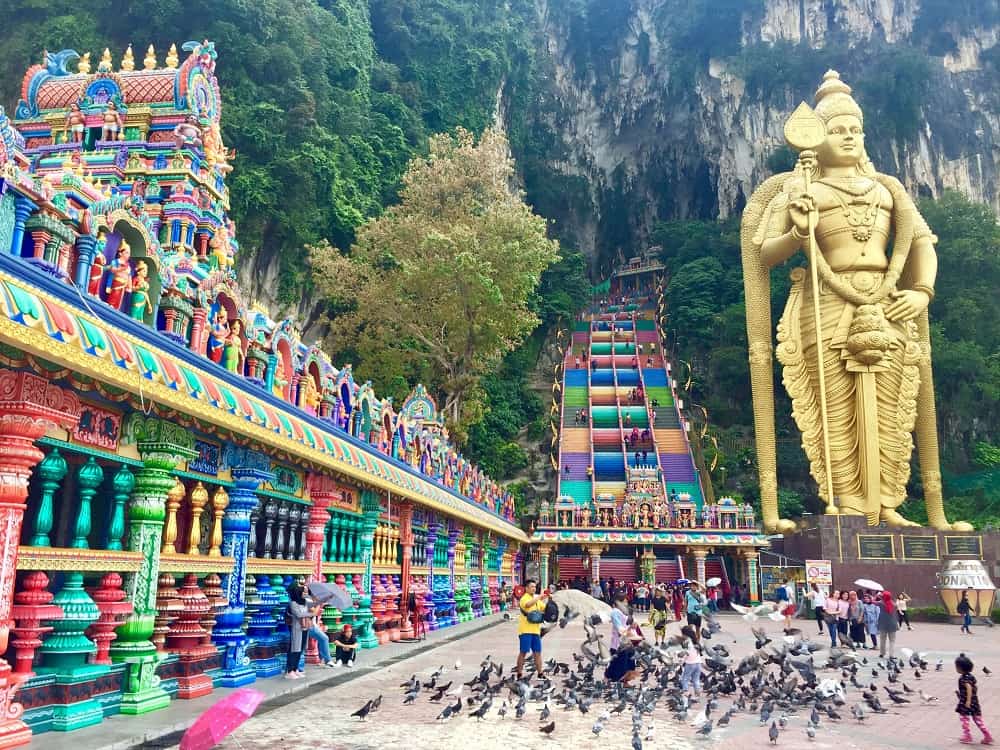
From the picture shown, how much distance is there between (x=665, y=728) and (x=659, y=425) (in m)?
31.3

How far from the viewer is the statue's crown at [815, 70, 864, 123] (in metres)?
21.7

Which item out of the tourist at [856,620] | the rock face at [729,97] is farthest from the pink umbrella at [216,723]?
the rock face at [729,97]

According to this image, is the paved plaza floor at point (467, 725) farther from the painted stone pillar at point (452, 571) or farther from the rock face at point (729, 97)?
the rock face at point (729, 97)

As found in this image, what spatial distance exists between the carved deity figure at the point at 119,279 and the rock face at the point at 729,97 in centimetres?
4882

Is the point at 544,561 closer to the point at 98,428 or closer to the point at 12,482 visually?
the point at 98,428

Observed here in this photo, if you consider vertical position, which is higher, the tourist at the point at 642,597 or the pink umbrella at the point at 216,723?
the pink umbrella at the point at 216,723

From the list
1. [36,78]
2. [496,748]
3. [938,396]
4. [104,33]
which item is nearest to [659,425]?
[938,396]

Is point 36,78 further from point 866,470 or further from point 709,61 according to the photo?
point 709,61

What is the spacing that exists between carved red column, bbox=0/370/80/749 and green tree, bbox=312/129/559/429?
1778cm

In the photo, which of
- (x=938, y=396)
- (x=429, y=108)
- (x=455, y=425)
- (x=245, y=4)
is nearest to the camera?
(x=455, y=425)

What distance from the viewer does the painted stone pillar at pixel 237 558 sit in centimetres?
655

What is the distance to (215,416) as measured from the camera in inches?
206

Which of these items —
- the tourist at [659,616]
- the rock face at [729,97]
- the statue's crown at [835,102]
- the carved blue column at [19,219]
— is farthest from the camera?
the rock face at [729,97]

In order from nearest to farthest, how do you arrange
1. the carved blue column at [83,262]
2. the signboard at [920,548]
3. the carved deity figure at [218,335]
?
the carved blue column at [83,262] → the carved deity figure at [218,335] → the signboard at [920,548]
